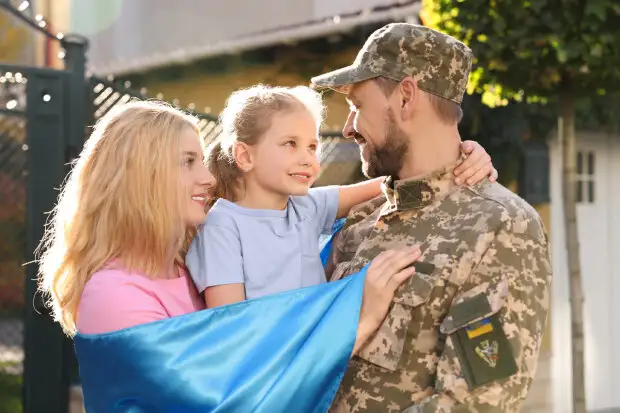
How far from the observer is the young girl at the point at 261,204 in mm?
3002

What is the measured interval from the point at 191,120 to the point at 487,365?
1.13m

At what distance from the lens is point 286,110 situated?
3.14 metres

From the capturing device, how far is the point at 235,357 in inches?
108

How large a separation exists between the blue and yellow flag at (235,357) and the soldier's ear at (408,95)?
513 mm

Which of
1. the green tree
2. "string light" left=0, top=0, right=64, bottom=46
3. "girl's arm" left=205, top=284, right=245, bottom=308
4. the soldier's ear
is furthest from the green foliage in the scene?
"girl's arm" left=205, top=284, right=245, bottom=308

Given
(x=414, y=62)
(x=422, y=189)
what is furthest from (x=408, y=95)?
(x=422, y=189)

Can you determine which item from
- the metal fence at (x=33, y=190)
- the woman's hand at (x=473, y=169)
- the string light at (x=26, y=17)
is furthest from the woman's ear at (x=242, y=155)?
the string light at (x=26, y=17)

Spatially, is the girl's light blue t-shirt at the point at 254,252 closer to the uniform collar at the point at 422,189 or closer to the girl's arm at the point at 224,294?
the girl's arm at the point at 224,294

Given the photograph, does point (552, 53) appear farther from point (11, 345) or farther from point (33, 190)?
point (11, 345)

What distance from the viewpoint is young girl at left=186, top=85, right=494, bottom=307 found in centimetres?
300

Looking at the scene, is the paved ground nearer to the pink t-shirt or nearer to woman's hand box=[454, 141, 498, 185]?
the pink t-shirt

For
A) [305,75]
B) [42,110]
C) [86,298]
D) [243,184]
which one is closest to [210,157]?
[243,184]

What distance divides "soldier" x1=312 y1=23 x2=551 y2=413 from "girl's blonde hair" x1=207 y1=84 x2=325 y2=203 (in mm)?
121

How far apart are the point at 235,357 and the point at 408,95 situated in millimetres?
874
